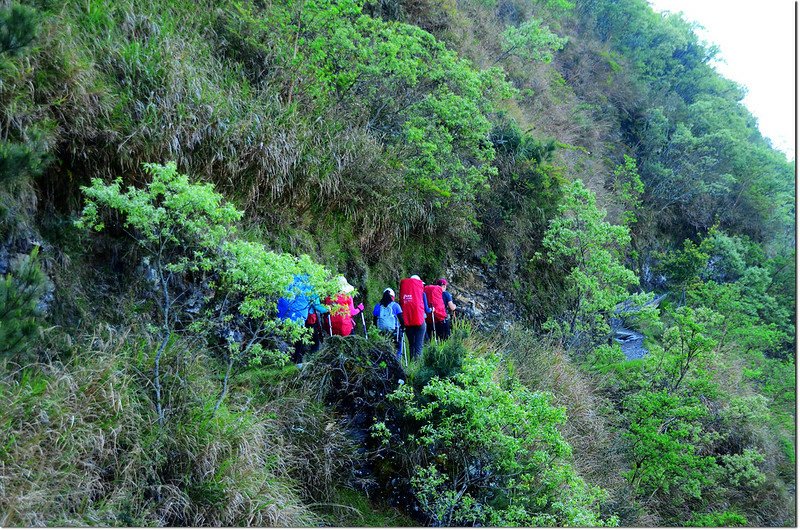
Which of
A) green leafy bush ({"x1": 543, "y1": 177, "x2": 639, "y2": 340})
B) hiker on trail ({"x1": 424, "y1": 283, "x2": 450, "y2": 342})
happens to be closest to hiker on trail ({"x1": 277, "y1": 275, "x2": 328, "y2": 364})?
hiker on trail ({"x1": 424, "y1": 283, "x2": 450, "y2": 342})

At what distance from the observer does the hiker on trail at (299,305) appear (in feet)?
23.1

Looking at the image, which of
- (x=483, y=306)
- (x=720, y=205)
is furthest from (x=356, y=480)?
(x=720, y=205)

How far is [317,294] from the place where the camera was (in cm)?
707

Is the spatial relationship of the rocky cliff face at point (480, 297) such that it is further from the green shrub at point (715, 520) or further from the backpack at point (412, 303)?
the green shrub at point (715, 520)

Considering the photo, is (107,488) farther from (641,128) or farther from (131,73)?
(641,128)

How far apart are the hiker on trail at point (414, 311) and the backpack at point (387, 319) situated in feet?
1.23

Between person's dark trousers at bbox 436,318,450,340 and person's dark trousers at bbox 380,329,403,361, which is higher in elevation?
person's dark trousers at bbox 436,318,450,340

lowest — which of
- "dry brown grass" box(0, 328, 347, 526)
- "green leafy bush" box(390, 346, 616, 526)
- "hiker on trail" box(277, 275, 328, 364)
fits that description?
"dry brown grass" box(0, 328, 347, 526)

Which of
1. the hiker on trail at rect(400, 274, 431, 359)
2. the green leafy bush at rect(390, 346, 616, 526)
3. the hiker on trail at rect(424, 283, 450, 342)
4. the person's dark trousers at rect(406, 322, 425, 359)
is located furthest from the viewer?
the hiker on trail at rect(424, 283, 450, 342)

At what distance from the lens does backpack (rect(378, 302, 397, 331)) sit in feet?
33.8

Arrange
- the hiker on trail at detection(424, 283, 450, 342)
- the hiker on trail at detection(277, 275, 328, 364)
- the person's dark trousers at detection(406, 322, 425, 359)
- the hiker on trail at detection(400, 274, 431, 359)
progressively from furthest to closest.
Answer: the hiker on trail at detection(424, 283, 450, 342), the person's dark trousers at detection(406, 322, 425, 359), the hiker on trail at detection(400, 274, 431, 359), the hiker on trail at detection(277, 275, 328, 364)

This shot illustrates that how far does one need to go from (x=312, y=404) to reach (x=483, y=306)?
7.42 meters

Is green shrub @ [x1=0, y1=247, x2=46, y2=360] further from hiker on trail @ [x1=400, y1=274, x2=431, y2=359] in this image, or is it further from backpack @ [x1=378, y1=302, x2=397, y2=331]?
hiker on trail @ [x1=400, y1=274, x2=431, y2=359]

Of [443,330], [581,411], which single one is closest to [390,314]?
[443,330]
